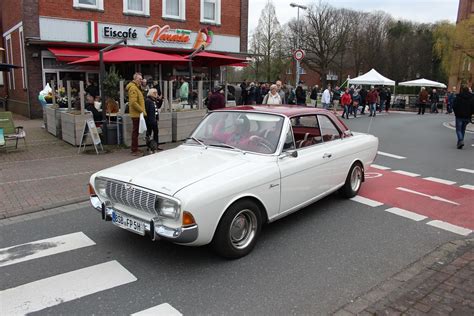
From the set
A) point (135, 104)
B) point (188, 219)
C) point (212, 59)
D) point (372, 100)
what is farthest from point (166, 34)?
point (188, 219)

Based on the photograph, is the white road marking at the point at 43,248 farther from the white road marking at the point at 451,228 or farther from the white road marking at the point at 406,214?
the white road marking at the point at 451,228

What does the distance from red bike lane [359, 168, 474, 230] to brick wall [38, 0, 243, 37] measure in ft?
55.7

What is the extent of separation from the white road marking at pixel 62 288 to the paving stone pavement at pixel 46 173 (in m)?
2.58

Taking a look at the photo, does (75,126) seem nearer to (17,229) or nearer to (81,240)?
(17,229)

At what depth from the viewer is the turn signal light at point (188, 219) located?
155 inches

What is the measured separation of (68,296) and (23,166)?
658cm

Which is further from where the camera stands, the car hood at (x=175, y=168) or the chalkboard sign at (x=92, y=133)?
the chalkboard sign at (x=92, y=133)

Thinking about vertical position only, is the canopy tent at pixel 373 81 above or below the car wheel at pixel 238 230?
above

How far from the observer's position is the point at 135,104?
33.6 feet

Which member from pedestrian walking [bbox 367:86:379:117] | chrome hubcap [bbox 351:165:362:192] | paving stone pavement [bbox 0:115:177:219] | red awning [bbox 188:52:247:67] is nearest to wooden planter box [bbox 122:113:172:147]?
paving stone pavement [bbox 0:115:177:219]

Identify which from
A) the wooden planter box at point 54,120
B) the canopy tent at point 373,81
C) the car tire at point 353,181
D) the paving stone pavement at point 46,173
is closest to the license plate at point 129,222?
the paving stone pavement at point 46,173

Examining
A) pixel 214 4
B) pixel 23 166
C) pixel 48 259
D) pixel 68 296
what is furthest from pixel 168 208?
pixel 214 4

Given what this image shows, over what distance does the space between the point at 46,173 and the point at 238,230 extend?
5.71 meters

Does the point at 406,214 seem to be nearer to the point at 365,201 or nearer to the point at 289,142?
the point at 365,201
